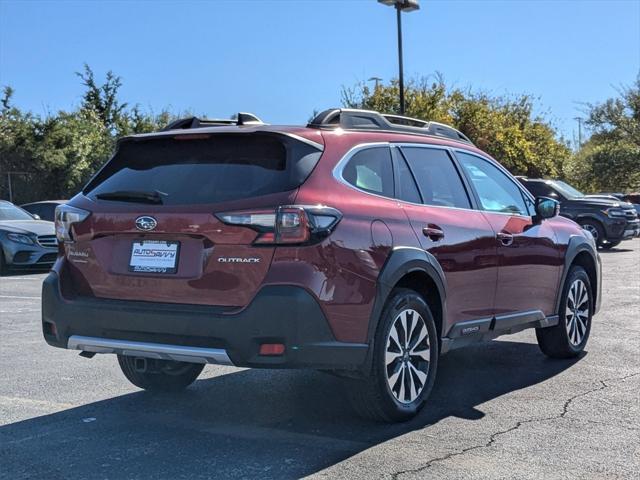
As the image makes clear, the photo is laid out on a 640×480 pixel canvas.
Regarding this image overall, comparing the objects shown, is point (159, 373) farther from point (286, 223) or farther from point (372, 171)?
point (372, 171)

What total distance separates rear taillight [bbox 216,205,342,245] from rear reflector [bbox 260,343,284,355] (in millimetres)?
536

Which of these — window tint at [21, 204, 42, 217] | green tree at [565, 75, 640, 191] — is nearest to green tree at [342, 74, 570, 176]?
green tree at [565, 75, 640, 191]

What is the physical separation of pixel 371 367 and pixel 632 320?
16.8 feet

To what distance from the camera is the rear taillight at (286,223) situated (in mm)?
4008

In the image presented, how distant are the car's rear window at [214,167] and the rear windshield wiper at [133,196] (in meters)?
0.03

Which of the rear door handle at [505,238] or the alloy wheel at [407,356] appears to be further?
the rear door handle at [505,238]

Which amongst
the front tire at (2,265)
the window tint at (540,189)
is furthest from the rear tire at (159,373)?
the window tint at (540,189)

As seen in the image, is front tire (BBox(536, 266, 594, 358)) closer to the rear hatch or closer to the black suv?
the rear hatch

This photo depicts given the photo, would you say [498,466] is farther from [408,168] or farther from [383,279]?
[408,168]

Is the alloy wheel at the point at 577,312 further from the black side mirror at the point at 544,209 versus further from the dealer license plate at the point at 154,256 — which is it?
the dealer license plate at the point at 154,256

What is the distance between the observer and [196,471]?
385 cm

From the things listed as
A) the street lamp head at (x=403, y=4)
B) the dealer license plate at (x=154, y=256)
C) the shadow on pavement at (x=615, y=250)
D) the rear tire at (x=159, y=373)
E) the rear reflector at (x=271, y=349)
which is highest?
the street lamp head at (x=403, y=4)

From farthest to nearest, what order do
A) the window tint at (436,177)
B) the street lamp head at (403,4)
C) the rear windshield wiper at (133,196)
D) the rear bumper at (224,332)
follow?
1. the street lamp head at (403,4)
2. the window tint at (436,177)
3. the rear windshield wiper at (133,196)
4. the rear bumper at (224,332)

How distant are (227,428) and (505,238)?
248 cm
